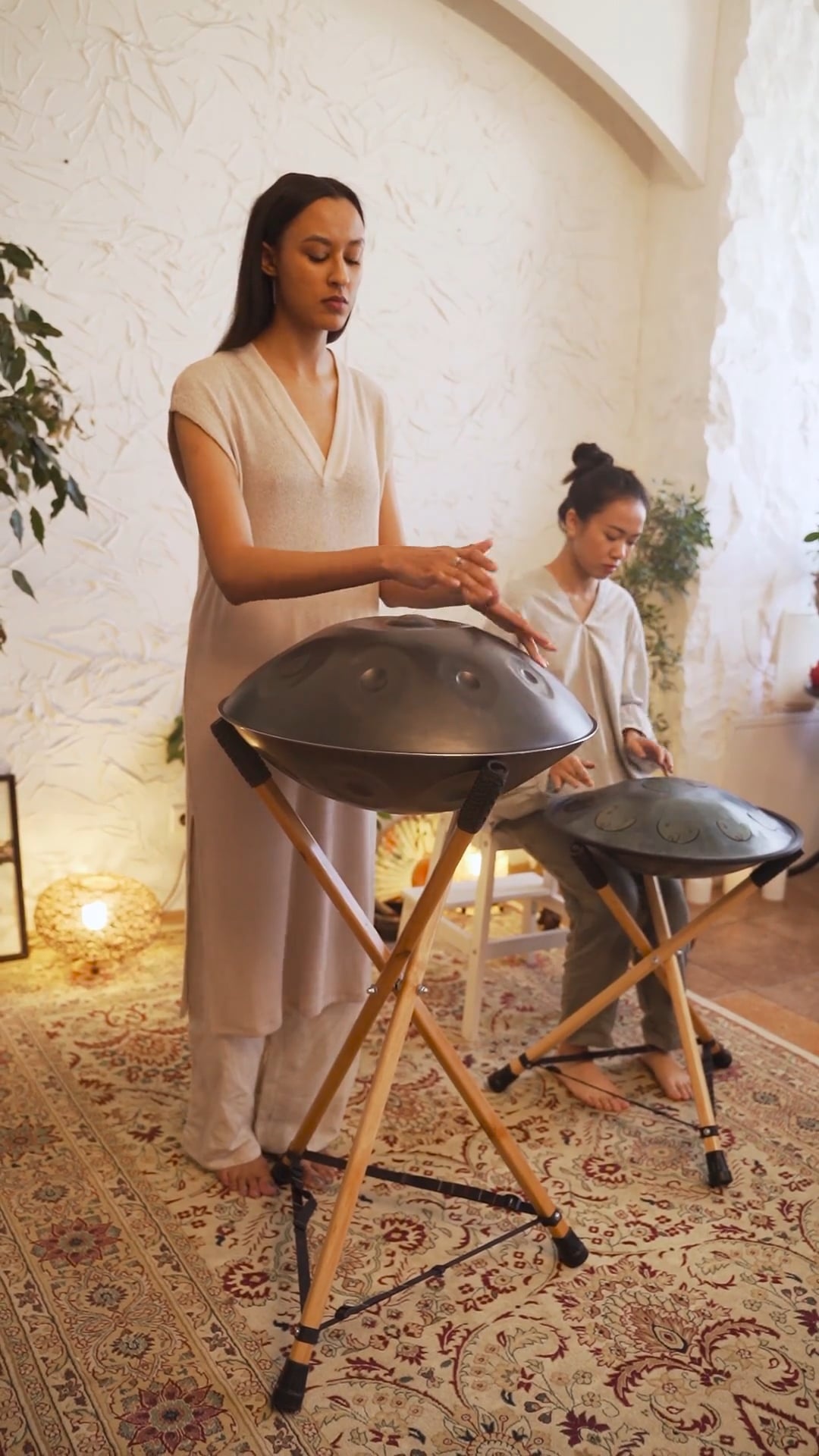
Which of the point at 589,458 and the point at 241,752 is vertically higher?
the point at 589,458

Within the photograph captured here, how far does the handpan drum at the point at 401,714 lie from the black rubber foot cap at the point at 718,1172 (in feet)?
3.19

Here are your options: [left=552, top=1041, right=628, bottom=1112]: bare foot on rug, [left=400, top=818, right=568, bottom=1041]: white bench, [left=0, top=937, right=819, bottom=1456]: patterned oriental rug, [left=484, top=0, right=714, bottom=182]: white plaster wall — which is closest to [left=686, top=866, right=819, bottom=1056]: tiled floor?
[left=0, top=937, right=819, bottom=1456]: patterned oriental rug

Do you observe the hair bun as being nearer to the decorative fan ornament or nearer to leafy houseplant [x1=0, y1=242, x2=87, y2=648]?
leafy houseplant [x1=0, y1=242, x2=87, y2=648]

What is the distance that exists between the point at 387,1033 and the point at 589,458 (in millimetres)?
1450

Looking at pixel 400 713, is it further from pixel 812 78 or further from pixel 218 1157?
pixel 812 78

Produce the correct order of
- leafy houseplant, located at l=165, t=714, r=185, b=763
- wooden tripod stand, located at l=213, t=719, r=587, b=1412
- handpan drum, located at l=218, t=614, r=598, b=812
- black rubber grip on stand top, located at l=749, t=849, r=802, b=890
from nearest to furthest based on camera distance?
handpan drum, located at l=218, t=614, r=598, b=812 → wooden tripod stand, located at l=213, t=719, r=587, b=1412 → black rubber grip on stand top, located at l=749, t=849, r=802, b=890 → leafy houseplant, located at l=165, t=714, r=185, b=763

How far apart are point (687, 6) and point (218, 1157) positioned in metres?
3.53

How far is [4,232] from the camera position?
2770mm

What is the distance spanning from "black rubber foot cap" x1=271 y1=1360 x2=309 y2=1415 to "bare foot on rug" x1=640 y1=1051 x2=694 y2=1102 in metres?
1.13

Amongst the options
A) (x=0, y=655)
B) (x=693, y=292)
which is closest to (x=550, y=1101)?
(x=0, y=655)

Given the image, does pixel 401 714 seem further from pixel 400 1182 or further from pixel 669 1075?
pixel 669 1075

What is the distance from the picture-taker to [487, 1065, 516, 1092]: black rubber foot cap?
7.71 feet

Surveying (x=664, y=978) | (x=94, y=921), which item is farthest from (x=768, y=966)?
(x=94, y=921)

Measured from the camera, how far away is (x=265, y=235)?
5.46 feet
